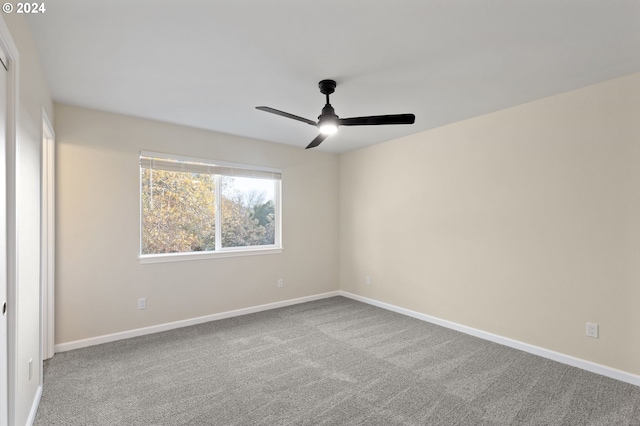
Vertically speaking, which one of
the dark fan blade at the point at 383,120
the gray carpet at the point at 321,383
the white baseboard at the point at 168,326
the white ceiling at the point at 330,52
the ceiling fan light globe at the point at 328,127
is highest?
the white ceiling at the point at 330,52

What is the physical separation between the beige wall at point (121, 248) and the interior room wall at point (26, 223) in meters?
0.92

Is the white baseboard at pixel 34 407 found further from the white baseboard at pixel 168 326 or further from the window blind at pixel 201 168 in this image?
the window blind at pixel 201 168

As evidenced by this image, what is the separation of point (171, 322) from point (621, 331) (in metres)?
4.33

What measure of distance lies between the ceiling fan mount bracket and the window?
1998mm

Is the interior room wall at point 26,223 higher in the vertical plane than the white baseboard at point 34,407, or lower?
higher

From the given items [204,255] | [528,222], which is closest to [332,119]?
[528,222]

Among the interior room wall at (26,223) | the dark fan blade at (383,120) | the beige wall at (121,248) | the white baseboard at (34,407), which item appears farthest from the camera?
the beige wall at (121,248)

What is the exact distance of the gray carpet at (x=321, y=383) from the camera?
209 centimetres

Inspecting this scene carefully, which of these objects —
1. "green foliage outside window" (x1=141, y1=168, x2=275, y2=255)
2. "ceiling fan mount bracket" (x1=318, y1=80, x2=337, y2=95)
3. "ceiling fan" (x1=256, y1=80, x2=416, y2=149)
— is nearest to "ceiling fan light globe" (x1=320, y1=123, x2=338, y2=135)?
"ceiling fan" (x1=256, y1=80, x2=416, y2=149)

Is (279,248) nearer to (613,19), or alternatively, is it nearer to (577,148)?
(577,148)

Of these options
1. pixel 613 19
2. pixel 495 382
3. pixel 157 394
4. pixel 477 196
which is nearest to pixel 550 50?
pixel 613 19

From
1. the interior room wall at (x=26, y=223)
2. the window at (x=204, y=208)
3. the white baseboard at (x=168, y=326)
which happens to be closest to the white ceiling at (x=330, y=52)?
the interior room wall at (x=26, y=223)

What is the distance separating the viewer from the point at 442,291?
12.6 ft

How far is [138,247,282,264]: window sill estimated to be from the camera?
11.8 feet
